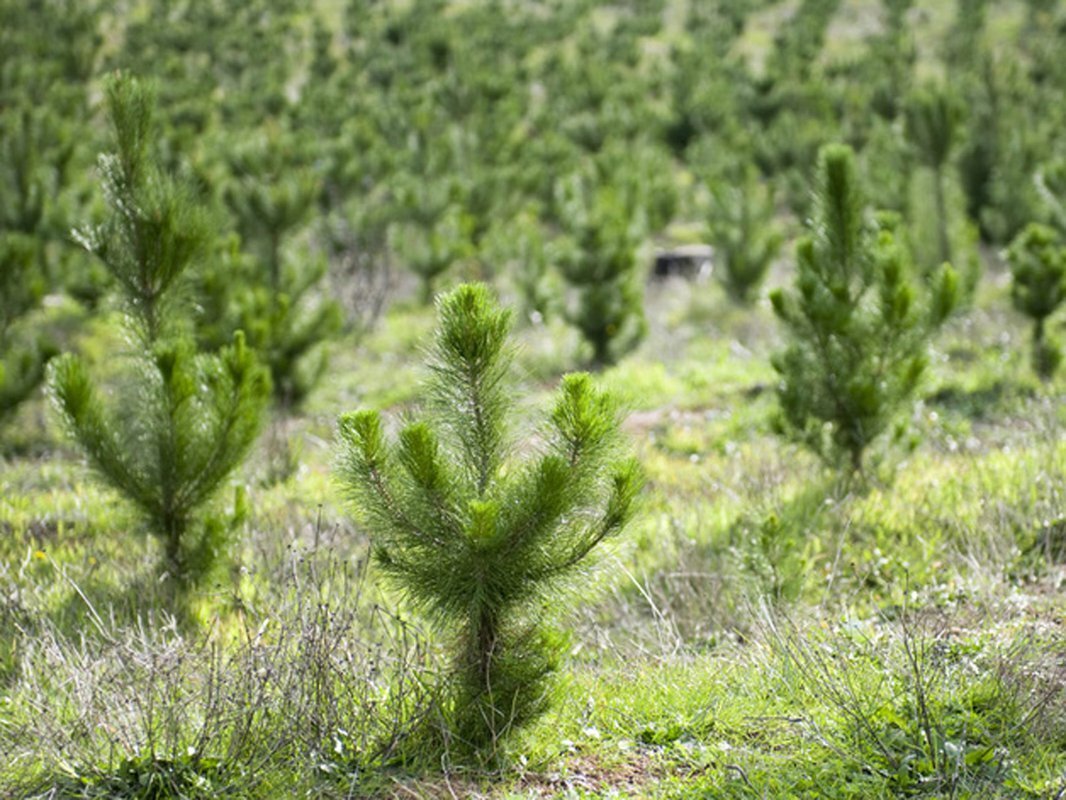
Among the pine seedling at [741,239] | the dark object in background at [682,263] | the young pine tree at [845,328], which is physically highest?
the young pine tree at [845,328]

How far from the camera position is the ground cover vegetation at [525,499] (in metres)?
3.26

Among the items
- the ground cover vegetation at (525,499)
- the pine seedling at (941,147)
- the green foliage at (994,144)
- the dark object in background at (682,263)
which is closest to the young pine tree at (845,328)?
the ground cover vegetation at (525,499)

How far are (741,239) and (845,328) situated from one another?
822 cm

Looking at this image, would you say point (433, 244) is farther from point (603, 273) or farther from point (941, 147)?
point (941, 147)

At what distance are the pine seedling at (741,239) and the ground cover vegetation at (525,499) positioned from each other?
50 mm

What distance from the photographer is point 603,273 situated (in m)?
11.3

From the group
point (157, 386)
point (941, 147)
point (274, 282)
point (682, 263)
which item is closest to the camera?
point (157, 386)

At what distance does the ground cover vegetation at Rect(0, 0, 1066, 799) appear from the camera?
3256 millimetres

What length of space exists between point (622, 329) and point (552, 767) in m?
8.36

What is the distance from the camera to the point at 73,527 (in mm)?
6234

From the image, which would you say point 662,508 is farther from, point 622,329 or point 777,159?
point 777,159

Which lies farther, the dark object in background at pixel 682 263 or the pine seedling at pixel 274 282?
the dark object in background at pixel 682 263

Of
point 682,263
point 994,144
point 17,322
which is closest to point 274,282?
point 17,322

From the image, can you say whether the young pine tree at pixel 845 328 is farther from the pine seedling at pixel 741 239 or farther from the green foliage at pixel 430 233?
the green foliage at pixel 430 233
